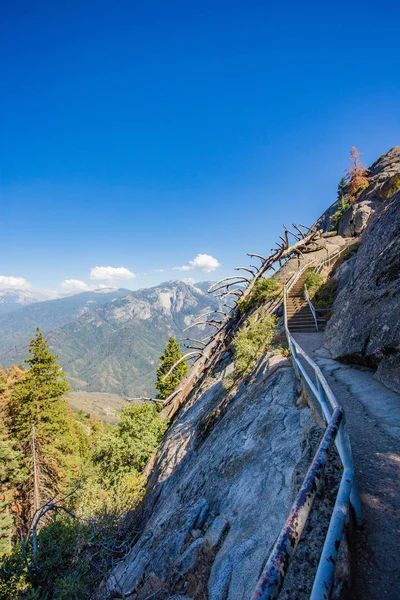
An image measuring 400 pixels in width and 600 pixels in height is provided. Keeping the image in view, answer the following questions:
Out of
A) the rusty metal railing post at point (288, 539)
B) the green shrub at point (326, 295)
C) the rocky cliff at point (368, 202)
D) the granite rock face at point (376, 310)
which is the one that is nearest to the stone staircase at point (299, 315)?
the green shrub at point (326, 295)

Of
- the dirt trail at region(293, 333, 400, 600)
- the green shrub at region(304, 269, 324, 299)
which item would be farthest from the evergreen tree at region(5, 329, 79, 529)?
the dirt trail at region(293, 333, 400, 600)

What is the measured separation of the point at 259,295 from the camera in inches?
729

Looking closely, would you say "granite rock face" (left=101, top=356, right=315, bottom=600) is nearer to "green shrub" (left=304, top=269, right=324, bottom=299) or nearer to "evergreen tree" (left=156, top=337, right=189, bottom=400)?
"green shrub" (left=304, top=269, right=324, bottom=299)

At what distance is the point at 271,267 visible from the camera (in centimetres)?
1988

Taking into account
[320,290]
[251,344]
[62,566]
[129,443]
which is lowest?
[129,443]

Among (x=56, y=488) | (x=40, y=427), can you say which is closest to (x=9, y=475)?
(x=40, y=427)

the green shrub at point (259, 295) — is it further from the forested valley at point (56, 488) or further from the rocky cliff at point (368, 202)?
the rocky cliff at point (368, 202)

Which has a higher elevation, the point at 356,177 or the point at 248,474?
the point at 356,177

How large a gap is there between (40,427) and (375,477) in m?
23.8

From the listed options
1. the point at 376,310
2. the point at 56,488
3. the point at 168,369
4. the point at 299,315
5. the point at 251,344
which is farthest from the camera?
the point at 168,369

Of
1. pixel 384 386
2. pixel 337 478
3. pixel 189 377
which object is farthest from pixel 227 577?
pixel 189 377

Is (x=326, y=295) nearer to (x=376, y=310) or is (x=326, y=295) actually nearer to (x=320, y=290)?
(x=320, y=290)

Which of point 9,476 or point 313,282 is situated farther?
point 9,476

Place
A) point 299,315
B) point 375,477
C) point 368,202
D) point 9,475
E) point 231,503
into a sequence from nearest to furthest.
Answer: point 375,477 < point 231,503 < point 299,315 < point 9,475 < point 368,202
